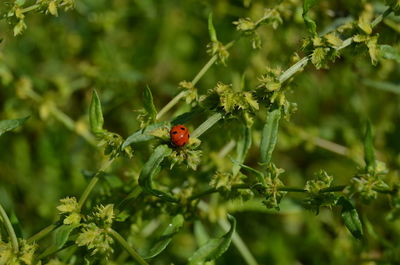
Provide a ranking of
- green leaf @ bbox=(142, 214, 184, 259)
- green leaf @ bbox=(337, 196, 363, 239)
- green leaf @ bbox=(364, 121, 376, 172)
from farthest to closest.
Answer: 1. green leaf @ bbox=(364, 121, 376, 172)
2. green leaf @ bbox=(142, 214, 184, 259)
3. green leaf @ bbox=(337, 196, 363, 239)

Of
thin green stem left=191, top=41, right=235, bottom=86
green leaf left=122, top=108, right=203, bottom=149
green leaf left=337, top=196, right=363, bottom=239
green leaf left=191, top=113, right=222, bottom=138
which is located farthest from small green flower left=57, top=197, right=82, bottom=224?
green leaf left=337, top=196, right=363, bottom=239

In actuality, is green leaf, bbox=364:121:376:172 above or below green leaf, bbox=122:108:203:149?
below

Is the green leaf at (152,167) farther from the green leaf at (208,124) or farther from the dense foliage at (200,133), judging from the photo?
the green leaf at (208,124)

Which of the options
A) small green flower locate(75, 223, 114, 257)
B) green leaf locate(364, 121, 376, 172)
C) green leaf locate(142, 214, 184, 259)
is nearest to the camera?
small green flower locate(75, 223, 114, 257)

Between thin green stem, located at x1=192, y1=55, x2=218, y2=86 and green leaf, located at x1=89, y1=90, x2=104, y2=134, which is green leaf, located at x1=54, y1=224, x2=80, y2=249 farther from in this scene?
thin green stem, located at x1=192, y1=55, x2=218, y2=86

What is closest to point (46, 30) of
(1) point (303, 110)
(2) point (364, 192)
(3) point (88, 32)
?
(3) point (88, 32)

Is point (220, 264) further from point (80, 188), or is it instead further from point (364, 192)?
point (364, 192)
